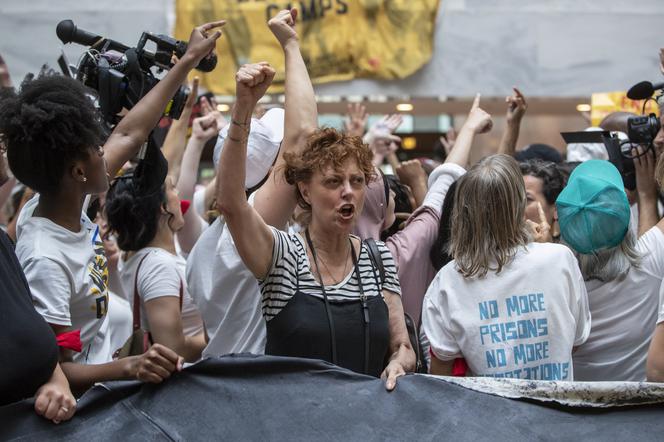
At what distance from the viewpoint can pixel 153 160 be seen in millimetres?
3559

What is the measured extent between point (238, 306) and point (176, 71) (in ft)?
2.93

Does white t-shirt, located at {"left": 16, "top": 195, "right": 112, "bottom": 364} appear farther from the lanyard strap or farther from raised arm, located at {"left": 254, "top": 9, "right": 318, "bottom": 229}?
the lanyard strap

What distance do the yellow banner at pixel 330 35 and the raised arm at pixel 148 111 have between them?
20.4ft

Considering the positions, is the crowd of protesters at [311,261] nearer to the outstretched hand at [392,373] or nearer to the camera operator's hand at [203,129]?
the outstretched hand at [392,373]

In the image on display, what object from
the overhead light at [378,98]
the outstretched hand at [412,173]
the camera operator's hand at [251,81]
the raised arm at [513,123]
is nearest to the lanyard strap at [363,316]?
the camera operator's hand at [251,81]

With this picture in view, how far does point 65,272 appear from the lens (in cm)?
281

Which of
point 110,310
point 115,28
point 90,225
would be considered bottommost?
point 110,310

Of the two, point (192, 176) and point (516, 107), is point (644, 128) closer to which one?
point (516, 107)

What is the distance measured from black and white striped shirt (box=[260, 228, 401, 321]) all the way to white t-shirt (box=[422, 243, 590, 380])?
32 centimetres

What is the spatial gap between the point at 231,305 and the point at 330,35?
22.0ft

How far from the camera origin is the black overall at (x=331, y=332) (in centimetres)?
286

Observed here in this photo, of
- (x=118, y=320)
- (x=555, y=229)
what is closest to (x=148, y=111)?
(x=118, y=320)

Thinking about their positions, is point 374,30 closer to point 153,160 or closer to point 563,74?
point 563,74

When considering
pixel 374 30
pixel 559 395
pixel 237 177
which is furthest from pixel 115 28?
pixel 559 395
